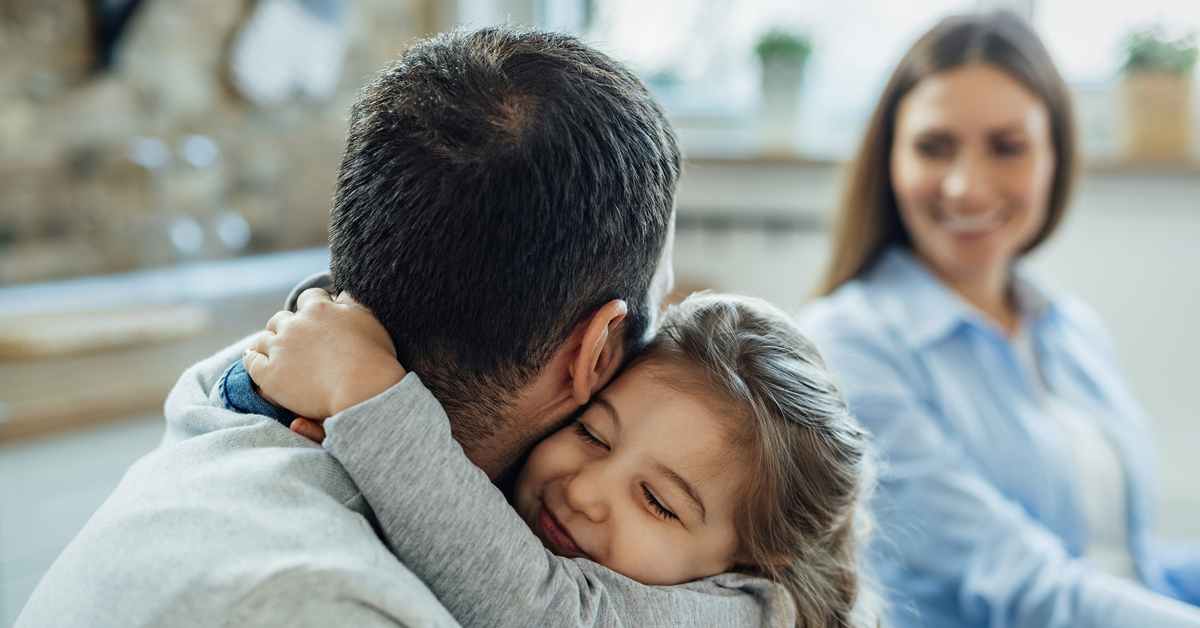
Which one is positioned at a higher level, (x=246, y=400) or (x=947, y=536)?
(x=246, y=400)

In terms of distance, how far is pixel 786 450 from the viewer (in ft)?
3.05

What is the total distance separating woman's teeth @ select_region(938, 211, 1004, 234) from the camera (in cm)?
174

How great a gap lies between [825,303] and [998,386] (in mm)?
333

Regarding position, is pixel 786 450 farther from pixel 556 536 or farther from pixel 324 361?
pixel 324 361

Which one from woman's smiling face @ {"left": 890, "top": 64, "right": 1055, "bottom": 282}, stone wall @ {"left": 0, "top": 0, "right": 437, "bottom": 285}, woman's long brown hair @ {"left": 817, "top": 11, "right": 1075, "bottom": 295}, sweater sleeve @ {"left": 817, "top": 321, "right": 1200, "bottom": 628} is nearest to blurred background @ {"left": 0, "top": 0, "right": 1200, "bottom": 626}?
stone wall @ {"left": 0, "top": 0, "right": 437, "bottom": 285}

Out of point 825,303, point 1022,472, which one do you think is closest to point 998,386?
point 1022,472

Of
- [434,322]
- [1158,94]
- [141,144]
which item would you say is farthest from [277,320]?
[1158,94]

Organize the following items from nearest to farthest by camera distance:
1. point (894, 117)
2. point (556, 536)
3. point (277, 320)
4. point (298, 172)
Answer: point (277, 320) → point (556, 536) → point (894, 117) → point (298, 172)

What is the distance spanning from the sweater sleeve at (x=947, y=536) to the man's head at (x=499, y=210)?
76 centimetres

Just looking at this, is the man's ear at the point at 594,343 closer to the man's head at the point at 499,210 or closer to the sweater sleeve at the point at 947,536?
the man's head at the point at 499,210

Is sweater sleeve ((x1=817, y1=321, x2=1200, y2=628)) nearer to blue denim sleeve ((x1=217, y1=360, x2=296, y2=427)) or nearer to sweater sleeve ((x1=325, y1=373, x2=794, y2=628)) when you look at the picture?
sweater sleeve ((x1=325, y1=373, x2=794, y2=628))

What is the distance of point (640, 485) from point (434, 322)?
11.4 inches

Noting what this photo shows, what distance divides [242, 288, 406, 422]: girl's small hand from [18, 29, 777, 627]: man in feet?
0.07

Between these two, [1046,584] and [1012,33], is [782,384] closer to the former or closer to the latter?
[1046,584]
